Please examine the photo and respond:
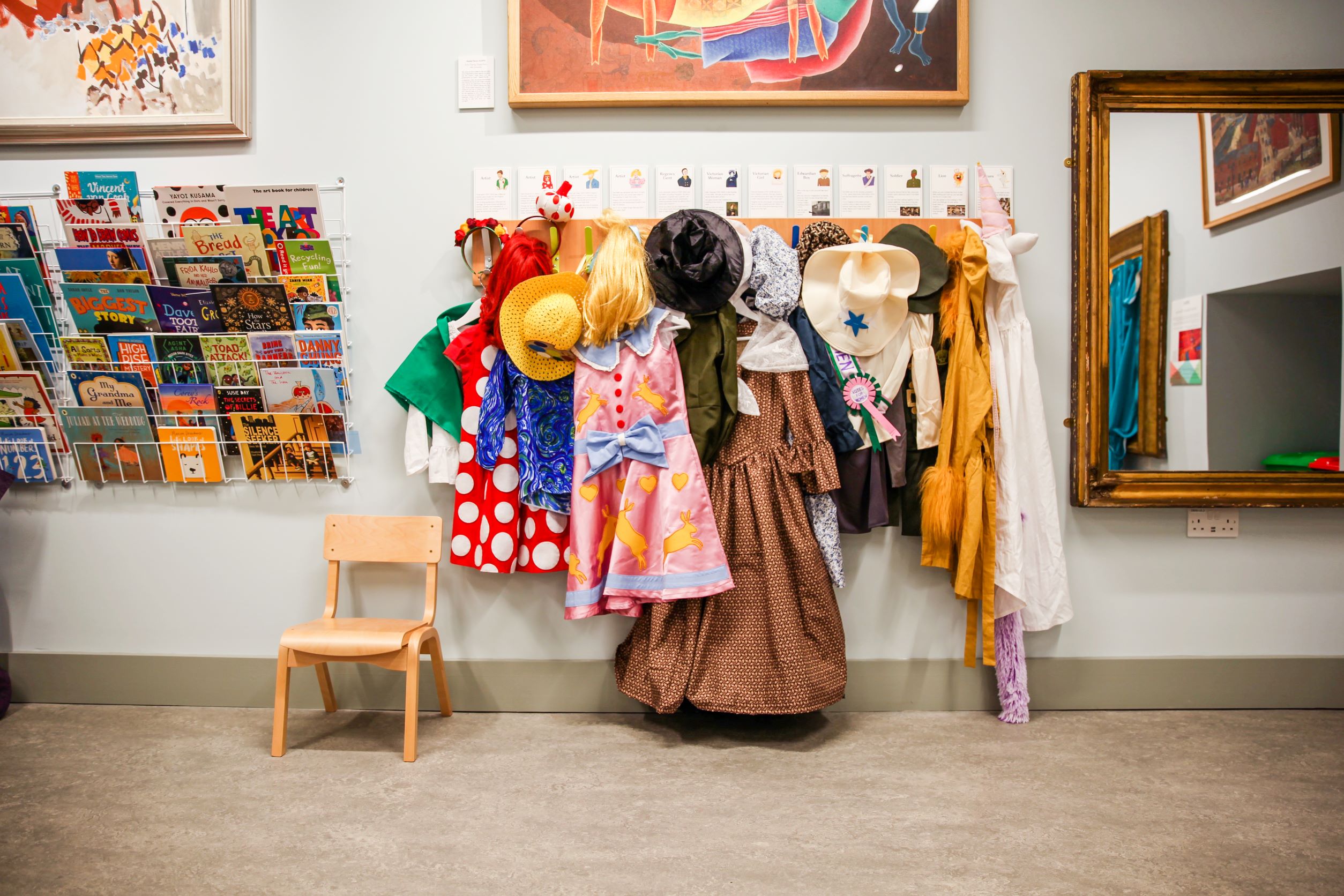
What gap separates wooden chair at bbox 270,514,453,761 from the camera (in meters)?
1.98

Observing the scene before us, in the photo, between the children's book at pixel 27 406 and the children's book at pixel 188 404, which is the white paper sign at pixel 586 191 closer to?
the children's book at pixel 188 404

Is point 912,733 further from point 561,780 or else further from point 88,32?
point 88,32

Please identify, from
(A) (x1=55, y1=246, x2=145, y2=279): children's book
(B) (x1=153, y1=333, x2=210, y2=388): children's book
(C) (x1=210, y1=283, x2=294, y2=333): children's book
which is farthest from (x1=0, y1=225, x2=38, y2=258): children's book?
(C) (x1=210, y1=283, x2=294, y2=333): children's book

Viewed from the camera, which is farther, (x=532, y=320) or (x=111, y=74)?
(x=111, y=74)

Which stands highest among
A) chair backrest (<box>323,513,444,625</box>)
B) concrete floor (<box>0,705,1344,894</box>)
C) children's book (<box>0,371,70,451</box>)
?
children's book (<box>0,371,70,451</box>)

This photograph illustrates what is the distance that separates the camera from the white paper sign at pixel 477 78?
2291 millimetres

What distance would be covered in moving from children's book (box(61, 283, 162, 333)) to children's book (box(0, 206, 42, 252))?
0.63 feet

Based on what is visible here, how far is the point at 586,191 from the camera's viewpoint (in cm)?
229

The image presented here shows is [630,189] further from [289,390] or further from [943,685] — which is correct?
[943,685]

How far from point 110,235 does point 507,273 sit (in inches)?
50.7

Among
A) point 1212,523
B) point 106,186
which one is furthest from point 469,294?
point 1212,523

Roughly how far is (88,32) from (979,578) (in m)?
3.28

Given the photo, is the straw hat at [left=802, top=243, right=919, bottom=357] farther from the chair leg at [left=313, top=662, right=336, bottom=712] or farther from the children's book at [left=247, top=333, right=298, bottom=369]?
the chair leg at [left=313, top=662, right=336, bottom=712]

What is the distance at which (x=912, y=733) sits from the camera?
2.18 metres
